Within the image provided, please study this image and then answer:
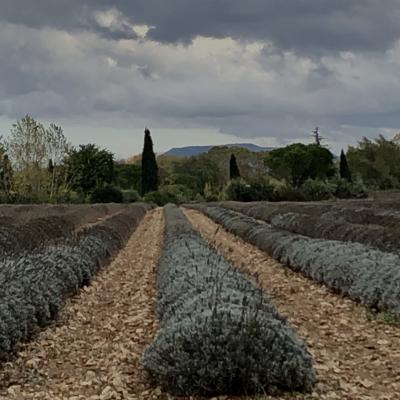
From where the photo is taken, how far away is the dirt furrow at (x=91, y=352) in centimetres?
498

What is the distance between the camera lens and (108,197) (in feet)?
173

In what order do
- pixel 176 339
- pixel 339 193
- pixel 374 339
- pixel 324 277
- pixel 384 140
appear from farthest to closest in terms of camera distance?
pixel 384 140
pixel 339 193
pixel 324 277
pixel 374 339
pixel 176 339

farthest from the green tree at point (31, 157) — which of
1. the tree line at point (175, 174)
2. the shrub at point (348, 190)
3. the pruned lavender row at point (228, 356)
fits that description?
the pruned lavender row at point (228, 356)

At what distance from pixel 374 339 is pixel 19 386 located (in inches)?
147

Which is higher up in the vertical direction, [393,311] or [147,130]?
[147,130]

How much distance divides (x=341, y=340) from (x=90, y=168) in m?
54.5

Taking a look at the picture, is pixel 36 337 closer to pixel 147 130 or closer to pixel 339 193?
pixel 339 193

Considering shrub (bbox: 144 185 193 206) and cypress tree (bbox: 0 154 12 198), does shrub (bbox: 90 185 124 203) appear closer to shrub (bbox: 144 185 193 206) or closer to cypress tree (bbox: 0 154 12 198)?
shrub (bbox: 144 185 193 206)

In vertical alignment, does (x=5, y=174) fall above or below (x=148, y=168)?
below

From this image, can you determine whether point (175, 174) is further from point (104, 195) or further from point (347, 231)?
point (347, 231)

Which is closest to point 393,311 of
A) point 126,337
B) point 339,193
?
point 126,337

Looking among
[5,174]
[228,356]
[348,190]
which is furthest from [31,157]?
[228,356]

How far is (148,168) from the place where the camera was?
64.7m

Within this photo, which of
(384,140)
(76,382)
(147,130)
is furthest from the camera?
(384,140)
